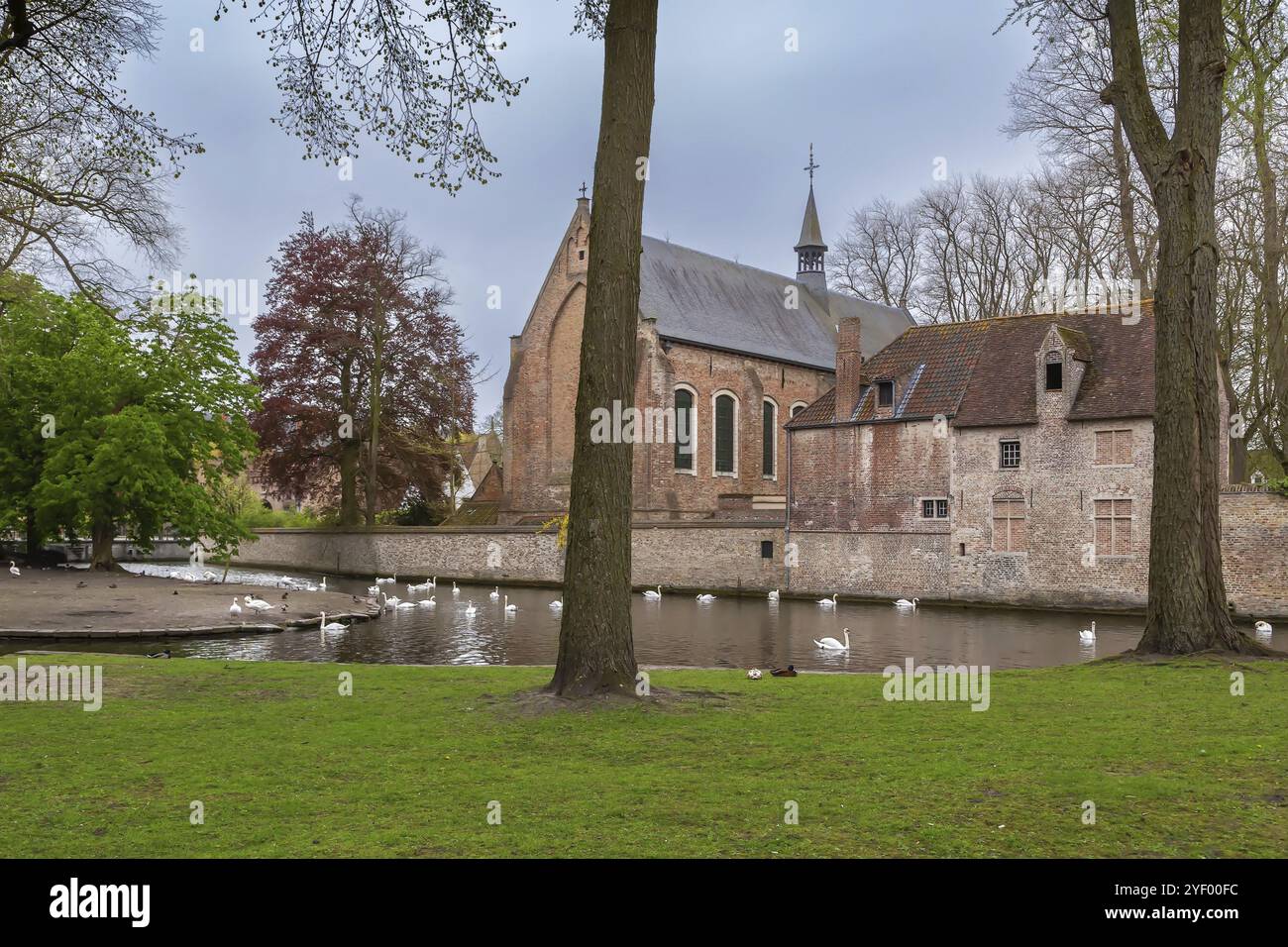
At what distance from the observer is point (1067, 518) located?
32.4 m

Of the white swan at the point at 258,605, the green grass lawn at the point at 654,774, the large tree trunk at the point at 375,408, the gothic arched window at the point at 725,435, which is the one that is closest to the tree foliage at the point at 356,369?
the large tree trunk at the point at 375,408

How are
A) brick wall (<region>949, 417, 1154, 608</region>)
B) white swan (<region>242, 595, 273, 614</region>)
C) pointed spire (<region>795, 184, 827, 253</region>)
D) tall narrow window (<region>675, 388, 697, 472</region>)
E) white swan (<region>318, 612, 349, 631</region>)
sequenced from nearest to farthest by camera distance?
1. white swan (<region>318, 612, 349, 631</region>)
2. white swan (<region>242, 595, 273, 614</region>)
3. brick wall (<region>949, 417, 1154, 608</region>)
4. tall narrow window (<region>675, 388, 697, 472</region>)
5. pointed spire (<region>795, 184, 827, 253</region>)

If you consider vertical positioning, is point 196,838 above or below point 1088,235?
below

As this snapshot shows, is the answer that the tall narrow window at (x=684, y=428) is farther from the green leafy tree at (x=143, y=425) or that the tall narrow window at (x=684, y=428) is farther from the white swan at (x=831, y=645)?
the white swan at (x=831, y=645)

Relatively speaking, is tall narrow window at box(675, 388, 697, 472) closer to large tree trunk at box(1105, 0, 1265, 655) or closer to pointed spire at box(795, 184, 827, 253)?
pointed spire at box(795, 184, 827, 253)

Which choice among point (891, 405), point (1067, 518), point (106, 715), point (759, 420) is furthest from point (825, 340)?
point (106, 715)

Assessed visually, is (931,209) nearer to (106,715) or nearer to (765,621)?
(765,621)

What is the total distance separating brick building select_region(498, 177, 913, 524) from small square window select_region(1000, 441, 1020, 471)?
14.2m

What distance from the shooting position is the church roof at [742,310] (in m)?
50.3

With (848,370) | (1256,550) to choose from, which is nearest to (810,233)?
(848,370)

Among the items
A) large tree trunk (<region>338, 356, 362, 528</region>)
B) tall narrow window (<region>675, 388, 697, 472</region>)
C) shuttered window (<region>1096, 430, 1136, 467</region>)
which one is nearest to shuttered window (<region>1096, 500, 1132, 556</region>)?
shuttered window (<region>1096, 430, 1136, 467</region>)

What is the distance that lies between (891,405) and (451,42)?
28.3m

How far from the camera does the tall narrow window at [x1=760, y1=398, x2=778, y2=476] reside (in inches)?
2115

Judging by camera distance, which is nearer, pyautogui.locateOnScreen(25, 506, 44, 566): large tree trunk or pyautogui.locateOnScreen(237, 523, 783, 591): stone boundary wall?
pyautogui.locateOnScreen(25, 506, 44, 566): large tree trunk
